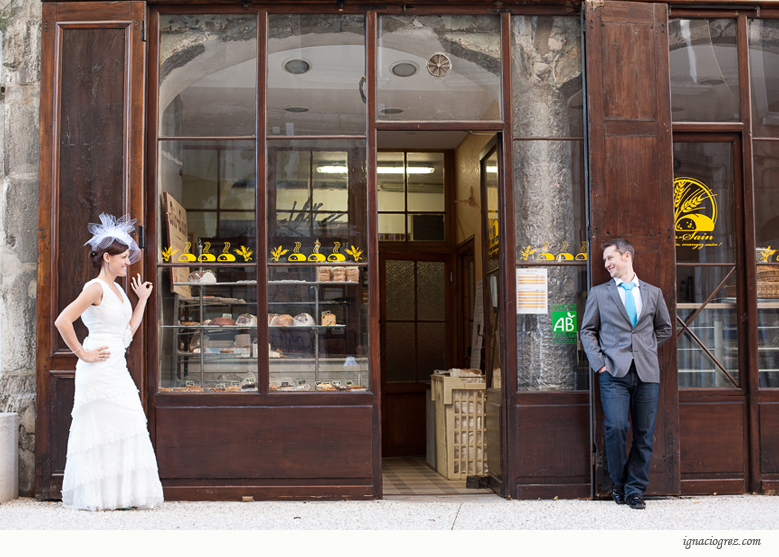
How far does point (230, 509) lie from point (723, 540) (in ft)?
10.6

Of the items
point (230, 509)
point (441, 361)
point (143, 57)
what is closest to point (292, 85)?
point (143, 57)

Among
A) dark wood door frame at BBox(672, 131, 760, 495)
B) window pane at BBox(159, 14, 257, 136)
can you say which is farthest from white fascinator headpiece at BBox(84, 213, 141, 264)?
dark wood door frame at BBox(672, 131, 760, 495)

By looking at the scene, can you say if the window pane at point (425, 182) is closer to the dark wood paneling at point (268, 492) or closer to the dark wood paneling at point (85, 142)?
the dark wood paneling at point (85, 142)

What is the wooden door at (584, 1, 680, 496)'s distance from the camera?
18.6ft

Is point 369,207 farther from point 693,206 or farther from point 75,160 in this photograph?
point 693,206

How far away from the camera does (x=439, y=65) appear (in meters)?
6.04

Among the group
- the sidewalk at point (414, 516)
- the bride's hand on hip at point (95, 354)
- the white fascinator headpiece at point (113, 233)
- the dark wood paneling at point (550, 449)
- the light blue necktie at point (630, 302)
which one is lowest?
the sidewalk at point (414, 516)

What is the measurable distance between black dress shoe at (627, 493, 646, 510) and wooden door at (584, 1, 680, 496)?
1.01ft

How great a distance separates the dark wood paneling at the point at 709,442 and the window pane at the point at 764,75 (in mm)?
2328

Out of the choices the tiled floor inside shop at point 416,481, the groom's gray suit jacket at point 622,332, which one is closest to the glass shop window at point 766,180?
the groom's gray suit jacket at point 622,332

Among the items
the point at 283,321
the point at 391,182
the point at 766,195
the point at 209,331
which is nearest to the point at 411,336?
the point at 391,182

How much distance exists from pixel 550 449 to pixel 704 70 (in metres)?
3.32

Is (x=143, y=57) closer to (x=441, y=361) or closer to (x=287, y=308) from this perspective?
(x=287, y=308)

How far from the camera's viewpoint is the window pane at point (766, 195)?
6.05 m
